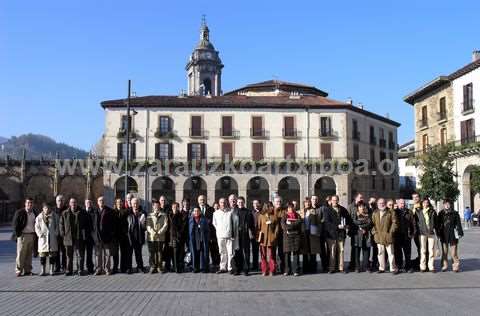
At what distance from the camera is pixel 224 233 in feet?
39.6

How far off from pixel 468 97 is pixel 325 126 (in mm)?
14219

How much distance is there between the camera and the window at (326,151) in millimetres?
47438

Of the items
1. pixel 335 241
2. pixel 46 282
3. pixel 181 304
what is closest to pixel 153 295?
pixel 181 304

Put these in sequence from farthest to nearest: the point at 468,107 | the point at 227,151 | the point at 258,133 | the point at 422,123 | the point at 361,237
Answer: the point at 258,133, the point at 227,151, the point at 422,123, the point at 468,107, the point at 361,237

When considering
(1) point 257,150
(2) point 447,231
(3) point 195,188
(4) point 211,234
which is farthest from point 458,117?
(4) point 211,234

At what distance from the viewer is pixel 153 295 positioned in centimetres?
912

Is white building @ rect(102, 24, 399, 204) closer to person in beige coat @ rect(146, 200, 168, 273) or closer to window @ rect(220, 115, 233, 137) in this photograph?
window @ rect(220, 115, 233, 137)

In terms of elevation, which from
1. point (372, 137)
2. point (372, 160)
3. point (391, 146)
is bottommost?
point (372, 160)

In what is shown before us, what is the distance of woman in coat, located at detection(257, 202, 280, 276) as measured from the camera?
1181 cm

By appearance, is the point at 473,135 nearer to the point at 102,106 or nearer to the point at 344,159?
the point at 344,159

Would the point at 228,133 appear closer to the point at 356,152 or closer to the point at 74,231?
the point at 356,152

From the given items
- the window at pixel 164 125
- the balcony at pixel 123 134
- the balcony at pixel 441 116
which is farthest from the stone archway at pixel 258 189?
the balcony at pixel 441 116

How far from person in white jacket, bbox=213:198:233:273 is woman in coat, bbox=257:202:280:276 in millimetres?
696

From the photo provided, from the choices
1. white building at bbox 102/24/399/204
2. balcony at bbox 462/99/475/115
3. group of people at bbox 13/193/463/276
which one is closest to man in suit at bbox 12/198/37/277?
group of people at bbox 13/193/463/276
